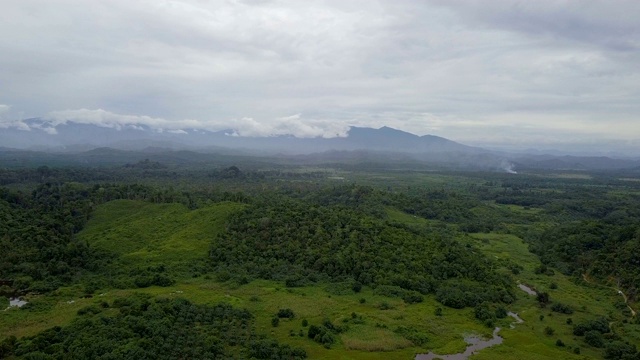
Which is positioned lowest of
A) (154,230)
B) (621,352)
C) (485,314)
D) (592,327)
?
(621,352)

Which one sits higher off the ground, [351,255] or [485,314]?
[351,255]

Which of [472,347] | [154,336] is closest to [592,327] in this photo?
[472,347]

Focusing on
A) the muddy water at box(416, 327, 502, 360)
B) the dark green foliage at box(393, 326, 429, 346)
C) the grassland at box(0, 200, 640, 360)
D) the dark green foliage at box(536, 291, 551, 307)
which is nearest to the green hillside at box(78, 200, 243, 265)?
the grassland at box(0, 200, 640, 360)

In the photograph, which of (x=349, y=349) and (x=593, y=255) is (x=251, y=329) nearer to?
(x=349, y=349)

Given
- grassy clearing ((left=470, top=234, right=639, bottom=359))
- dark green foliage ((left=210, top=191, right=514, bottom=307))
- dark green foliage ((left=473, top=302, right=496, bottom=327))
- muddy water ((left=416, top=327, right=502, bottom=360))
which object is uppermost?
dark green foliage ((left=210, top=191, right=514, bottom=307))

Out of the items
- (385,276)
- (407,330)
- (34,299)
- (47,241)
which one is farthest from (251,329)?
(47,241)

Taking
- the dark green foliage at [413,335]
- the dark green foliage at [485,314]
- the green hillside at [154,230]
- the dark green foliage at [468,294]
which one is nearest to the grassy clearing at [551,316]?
the dark green foliage at [485,314]

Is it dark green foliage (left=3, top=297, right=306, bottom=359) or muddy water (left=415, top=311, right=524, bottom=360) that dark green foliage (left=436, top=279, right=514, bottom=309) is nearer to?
muddy water (left=415, top=311, right=524, bottom=360)

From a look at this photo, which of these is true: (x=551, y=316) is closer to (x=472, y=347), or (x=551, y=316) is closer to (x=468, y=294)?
(x=468, y=294)
